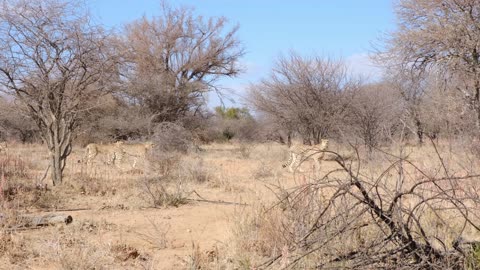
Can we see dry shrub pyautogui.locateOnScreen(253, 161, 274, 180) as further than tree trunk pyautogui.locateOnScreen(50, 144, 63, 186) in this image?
Yes

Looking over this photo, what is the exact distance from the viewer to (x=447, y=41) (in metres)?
14.1

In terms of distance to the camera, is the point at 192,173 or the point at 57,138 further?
the point at 192,173

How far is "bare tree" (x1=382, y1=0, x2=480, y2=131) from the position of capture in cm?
1383

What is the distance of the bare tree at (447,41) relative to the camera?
13828 millimetres

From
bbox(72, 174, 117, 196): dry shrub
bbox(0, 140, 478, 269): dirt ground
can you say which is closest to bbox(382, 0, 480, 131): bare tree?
bbox(0, 140, 478, 269): dirt ground

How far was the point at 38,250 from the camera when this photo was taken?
5.87 m

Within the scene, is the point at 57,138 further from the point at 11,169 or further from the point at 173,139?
the point at 173,139

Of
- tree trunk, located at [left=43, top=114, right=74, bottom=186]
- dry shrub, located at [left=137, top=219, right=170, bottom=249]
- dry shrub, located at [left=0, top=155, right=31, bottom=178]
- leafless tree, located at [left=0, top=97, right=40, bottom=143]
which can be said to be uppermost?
leafless tree, located at [left=0, top=97, right=40, bottom=143]

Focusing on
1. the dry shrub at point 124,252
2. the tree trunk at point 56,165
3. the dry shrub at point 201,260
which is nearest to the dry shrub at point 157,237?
the dry shrub at point 124,252

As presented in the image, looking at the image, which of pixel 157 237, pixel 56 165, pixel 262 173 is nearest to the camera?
pixel 157 237

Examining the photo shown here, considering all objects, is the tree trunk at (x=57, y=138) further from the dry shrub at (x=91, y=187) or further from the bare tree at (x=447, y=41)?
the bare tree at (x=447, y=41)

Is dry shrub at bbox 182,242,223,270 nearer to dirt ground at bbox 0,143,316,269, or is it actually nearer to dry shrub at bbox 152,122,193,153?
dirt ground at bbox 0,143,316,269

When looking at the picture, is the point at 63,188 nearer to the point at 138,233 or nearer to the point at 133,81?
the point at 138,233

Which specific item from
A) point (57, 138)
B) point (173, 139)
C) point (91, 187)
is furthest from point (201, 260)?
point (173, 139)
